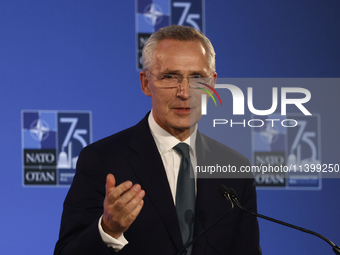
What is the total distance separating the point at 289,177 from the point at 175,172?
360 mm

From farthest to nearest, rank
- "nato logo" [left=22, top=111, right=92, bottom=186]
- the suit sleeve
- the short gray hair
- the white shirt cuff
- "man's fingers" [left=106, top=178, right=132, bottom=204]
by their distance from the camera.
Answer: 1. "nato logo" [left=22, top=111, right=92, bottom=186]
2. the short gray hair
3. the suit sleeve
4. the white shirt cuff
5. "man's fingers" [left=106, top=178, right=132, bottom=204]

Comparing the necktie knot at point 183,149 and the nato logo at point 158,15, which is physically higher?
the nato logo at point 158,15

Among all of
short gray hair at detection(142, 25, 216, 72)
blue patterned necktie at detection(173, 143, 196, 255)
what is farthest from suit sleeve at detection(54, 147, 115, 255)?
short gray hair at detection(142, 25, 216, 72)

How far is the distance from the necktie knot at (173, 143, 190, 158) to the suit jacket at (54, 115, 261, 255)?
0.13 ft

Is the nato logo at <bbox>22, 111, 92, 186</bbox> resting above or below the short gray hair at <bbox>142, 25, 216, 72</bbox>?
→ below

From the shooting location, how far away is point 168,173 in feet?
4.18

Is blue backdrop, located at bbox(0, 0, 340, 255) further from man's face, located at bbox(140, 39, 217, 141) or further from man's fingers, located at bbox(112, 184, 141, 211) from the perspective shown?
man's fingers, located at bbox(112, 184, 141, 211)

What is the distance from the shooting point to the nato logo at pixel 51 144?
2.16 metres

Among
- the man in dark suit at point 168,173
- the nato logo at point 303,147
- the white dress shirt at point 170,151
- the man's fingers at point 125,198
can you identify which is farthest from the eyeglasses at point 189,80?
the man's fingers at point 125,198

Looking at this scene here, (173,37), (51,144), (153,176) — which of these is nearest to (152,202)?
(153,176)

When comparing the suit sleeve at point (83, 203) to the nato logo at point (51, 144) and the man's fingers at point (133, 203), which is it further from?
the nato logo at point (51, 144)

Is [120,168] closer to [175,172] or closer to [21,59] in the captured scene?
[175,172]

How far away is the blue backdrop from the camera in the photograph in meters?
2.16

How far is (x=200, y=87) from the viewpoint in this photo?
1.20 m
